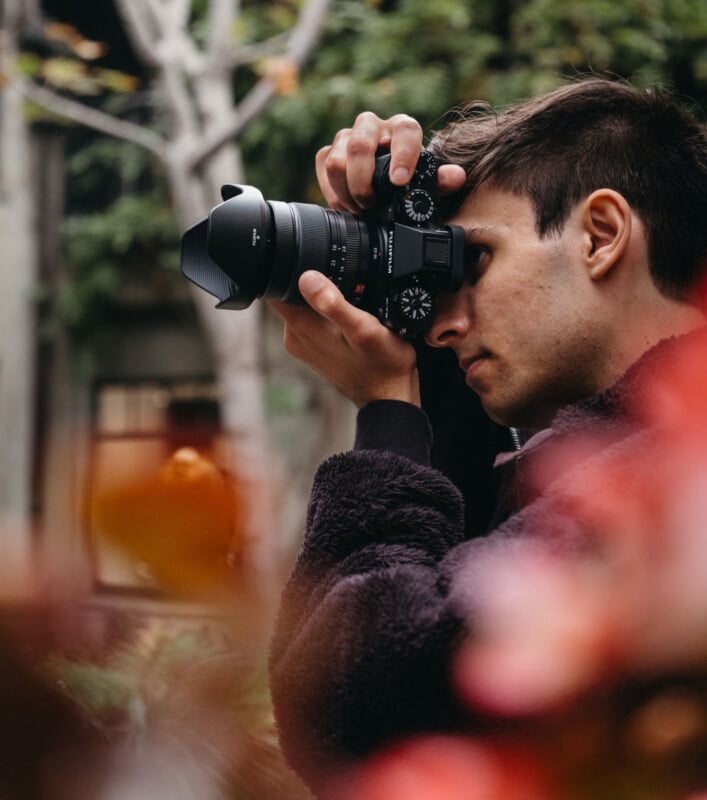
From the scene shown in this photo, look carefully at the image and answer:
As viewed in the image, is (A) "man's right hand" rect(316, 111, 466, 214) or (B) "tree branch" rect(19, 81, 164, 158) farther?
(B) "tree branch" rect(19, 81, 164, 158)

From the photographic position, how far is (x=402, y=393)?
3.45ft

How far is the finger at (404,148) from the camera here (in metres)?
1.09

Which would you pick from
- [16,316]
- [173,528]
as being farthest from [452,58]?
[173,528]

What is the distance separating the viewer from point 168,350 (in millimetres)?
6008

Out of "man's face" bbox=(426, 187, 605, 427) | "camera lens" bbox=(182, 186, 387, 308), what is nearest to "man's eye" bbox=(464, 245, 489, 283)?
"man's face" bbox=(426, 187, 605, 427)

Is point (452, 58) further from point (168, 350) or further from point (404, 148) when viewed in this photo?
point (404, 148)

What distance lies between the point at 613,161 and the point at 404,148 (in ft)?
0.76

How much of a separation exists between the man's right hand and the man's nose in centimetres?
13

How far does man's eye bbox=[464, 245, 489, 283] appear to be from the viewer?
1107 mm

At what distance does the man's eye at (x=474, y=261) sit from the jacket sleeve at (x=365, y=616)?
27cm

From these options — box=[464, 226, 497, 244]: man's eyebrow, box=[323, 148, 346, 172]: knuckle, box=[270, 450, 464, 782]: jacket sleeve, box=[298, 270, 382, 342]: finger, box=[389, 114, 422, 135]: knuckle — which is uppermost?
box=[389, 114, 422, 135]: knuckle

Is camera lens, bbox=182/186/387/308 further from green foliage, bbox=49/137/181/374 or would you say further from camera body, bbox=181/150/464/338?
green foliage, bbox=49/137/181/374

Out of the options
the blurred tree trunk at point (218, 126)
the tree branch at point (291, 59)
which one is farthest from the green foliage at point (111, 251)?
the tree branch at point (291, 59)

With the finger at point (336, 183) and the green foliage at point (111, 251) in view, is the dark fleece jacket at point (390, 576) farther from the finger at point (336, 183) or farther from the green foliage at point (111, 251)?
the green foliage at point (111, 251)
